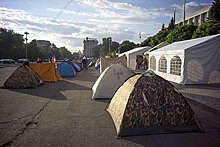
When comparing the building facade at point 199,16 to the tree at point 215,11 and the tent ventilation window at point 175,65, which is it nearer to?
the tree at point 215,11

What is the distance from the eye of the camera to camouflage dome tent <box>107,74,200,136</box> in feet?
12.7

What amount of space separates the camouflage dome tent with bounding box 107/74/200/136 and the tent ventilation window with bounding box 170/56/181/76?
24.0ft

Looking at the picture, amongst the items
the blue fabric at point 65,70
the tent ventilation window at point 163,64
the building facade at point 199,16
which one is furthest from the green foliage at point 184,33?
the building facade at point 199,16

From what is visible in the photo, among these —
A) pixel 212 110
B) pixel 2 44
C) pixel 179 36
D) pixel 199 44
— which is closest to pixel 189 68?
pixel 199 44

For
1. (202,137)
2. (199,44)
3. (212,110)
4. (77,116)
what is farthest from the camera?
(199,44)

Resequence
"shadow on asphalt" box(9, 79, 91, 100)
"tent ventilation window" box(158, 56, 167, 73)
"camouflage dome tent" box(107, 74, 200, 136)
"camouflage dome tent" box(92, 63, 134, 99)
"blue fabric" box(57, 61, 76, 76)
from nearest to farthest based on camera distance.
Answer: "camouflage dome tent" box(107, 74, 200, 136) < "camouflage dome tent" box(92, 63, 134, 99) < "shadow on asphalt" box(9, 79, 91, 100) < "tent ventilation window" box(158, 56, 167, 73) < "blue fabric" box(57, 61, 76, 76)

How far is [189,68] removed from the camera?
10.1m

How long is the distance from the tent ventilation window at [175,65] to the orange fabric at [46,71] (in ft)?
30.4

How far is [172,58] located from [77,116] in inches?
357

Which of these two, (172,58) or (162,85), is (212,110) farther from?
(172,58)

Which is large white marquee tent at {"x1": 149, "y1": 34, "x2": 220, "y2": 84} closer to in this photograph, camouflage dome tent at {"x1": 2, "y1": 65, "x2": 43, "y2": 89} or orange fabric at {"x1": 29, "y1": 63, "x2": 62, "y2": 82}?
orange fabric at {"x1": 29, "y1": 63, "x2": 62, "y2": 82}

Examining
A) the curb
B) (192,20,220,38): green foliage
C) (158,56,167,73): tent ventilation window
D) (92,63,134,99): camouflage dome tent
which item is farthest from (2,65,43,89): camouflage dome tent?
(192,20,220,38): green foliage

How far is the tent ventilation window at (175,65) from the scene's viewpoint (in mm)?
10750

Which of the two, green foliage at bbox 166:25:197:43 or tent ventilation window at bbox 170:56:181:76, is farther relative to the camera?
green foliage at bbox 166:25:197:43
